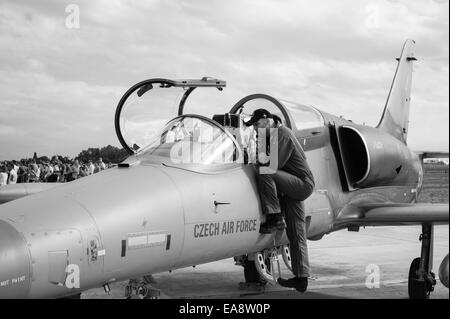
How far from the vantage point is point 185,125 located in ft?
18.4

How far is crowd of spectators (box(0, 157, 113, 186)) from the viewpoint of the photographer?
9.68 metres

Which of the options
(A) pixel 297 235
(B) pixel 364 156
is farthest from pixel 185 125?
(B) pixel 364 156

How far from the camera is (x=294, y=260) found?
5766 mm

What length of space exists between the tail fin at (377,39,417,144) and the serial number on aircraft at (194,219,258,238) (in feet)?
19.1

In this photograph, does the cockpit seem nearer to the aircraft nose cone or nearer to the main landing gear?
the main landing gear

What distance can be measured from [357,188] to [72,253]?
5480mm

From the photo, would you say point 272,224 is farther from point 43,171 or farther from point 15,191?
point 43,171

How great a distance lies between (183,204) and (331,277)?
565 cm

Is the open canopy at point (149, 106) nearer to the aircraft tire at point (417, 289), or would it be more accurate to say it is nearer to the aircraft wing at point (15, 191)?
the aircraft wing at point (15, 191)

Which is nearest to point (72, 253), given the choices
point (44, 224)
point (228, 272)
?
point (44, 224)

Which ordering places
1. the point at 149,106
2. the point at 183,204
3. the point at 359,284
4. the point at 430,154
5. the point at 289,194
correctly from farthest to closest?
the point at 430,154 → the point at 359,284 → the point at 149,106 → the point at 289,194 → the point at 183,204

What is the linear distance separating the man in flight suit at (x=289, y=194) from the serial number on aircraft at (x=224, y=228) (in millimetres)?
239

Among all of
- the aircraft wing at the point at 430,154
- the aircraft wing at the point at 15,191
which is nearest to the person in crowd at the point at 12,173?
the aircraft wing at the point at 15,191
